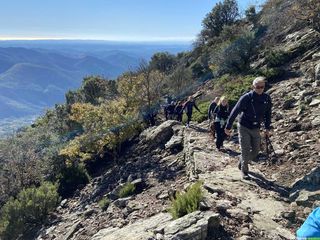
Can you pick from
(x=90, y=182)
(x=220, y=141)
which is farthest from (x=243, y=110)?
(x=90, y=182)

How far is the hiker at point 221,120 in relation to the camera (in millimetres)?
12586

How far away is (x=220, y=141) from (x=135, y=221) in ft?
15.5

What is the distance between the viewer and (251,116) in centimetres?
848

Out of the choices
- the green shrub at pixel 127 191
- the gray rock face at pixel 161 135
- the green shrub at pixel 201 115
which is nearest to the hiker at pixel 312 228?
the green shrub at pixel 127 191

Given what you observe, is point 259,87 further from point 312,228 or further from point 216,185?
point 312,228

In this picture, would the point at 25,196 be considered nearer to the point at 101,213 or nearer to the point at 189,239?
the point at 101,213

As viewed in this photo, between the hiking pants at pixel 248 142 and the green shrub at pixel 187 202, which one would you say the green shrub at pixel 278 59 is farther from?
the green shrub at pixel 187 202

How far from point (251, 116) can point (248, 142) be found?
0.56m

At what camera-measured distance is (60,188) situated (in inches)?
762

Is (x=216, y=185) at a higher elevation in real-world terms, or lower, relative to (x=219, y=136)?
higher

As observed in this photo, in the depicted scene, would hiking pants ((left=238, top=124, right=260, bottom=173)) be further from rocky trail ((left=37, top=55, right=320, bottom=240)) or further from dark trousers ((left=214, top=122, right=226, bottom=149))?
dark trousers ((left=214, top=122, right=226, bottom=149))

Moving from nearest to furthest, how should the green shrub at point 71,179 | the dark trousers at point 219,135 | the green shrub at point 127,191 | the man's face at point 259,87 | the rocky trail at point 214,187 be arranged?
1. the rocky trail at point 214,187
2. the man's face at point 259,87
3. the green shrub at point 127,191
4. the dark trousers at point 219,135
5. the green shrub at point 71,179

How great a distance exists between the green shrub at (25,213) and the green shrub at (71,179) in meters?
2.76

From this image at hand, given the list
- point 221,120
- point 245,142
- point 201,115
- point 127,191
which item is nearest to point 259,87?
point 245,142
